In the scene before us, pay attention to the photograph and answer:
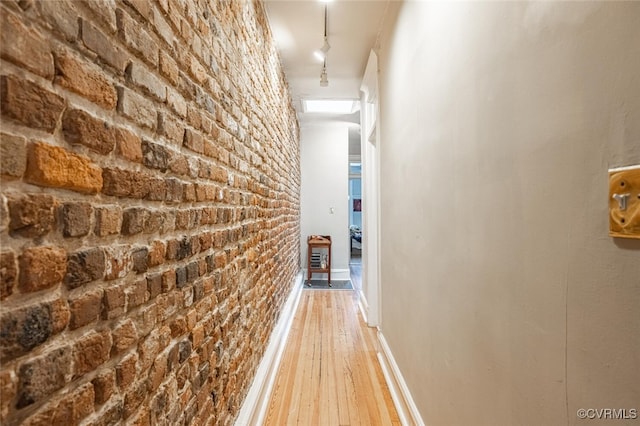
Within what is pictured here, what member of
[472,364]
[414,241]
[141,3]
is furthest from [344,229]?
[141,3]

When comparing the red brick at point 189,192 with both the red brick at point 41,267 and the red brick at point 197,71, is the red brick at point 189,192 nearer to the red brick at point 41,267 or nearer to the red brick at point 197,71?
the red brick at point 197,71

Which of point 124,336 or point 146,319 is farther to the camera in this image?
point 146,319

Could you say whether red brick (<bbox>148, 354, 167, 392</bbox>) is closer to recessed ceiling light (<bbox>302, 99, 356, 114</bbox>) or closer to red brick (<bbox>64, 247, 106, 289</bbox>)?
red brick (<bbox>64, 247, 106, 289</bbox>)

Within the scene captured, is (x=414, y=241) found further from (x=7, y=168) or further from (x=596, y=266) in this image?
(x=7, y=168)

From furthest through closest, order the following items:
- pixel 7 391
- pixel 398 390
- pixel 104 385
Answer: pixel 398 390 → pixel 104 385 → pixel 7 391

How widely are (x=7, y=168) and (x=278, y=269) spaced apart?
281 cm

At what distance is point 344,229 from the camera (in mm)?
6156

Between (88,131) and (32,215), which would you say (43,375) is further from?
(88,131)

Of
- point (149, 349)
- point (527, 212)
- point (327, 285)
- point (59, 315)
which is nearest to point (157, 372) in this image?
point (149, 349)

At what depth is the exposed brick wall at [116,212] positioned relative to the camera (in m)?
0.50

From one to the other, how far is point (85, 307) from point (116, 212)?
0.20m

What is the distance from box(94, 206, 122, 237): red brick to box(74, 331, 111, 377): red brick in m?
0.20

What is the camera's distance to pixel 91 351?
0.64 metres

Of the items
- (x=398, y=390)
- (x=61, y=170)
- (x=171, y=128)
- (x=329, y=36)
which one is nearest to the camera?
(x=61, y=170)
